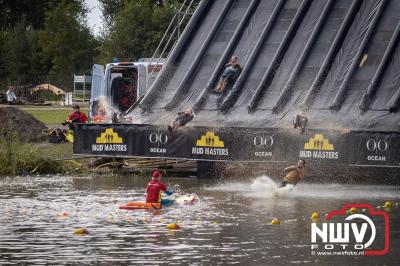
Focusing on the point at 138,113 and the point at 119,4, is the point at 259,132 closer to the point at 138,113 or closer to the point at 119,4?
the point at 138,113

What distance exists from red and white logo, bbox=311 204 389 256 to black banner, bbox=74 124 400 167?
4.55 m

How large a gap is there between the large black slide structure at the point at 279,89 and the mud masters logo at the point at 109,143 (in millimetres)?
42

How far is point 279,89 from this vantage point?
33.0m

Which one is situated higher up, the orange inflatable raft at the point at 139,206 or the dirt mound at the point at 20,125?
the dirt mound at the point at 20,125

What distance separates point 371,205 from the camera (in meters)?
24.4

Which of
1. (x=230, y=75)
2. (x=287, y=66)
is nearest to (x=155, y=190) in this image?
(x=287, y=66)

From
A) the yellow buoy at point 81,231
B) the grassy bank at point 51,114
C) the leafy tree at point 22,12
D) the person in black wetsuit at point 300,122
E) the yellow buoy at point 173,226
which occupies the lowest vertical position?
the yellow buoy at point 81,231

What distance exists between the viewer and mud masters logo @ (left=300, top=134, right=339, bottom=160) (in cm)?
2848

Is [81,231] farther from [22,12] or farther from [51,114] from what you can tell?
[22,12]

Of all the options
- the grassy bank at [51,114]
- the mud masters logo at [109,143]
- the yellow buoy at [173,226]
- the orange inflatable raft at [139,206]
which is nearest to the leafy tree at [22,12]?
the grassy bank at [51,114]

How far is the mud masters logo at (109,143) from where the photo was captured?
106ft

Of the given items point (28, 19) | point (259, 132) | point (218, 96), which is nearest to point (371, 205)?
point (259, 132)

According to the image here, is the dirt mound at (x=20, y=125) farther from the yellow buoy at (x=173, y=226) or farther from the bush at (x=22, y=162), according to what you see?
the yellow buoy at (x=173, y=226)

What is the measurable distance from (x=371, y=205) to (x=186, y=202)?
4.18 metres
